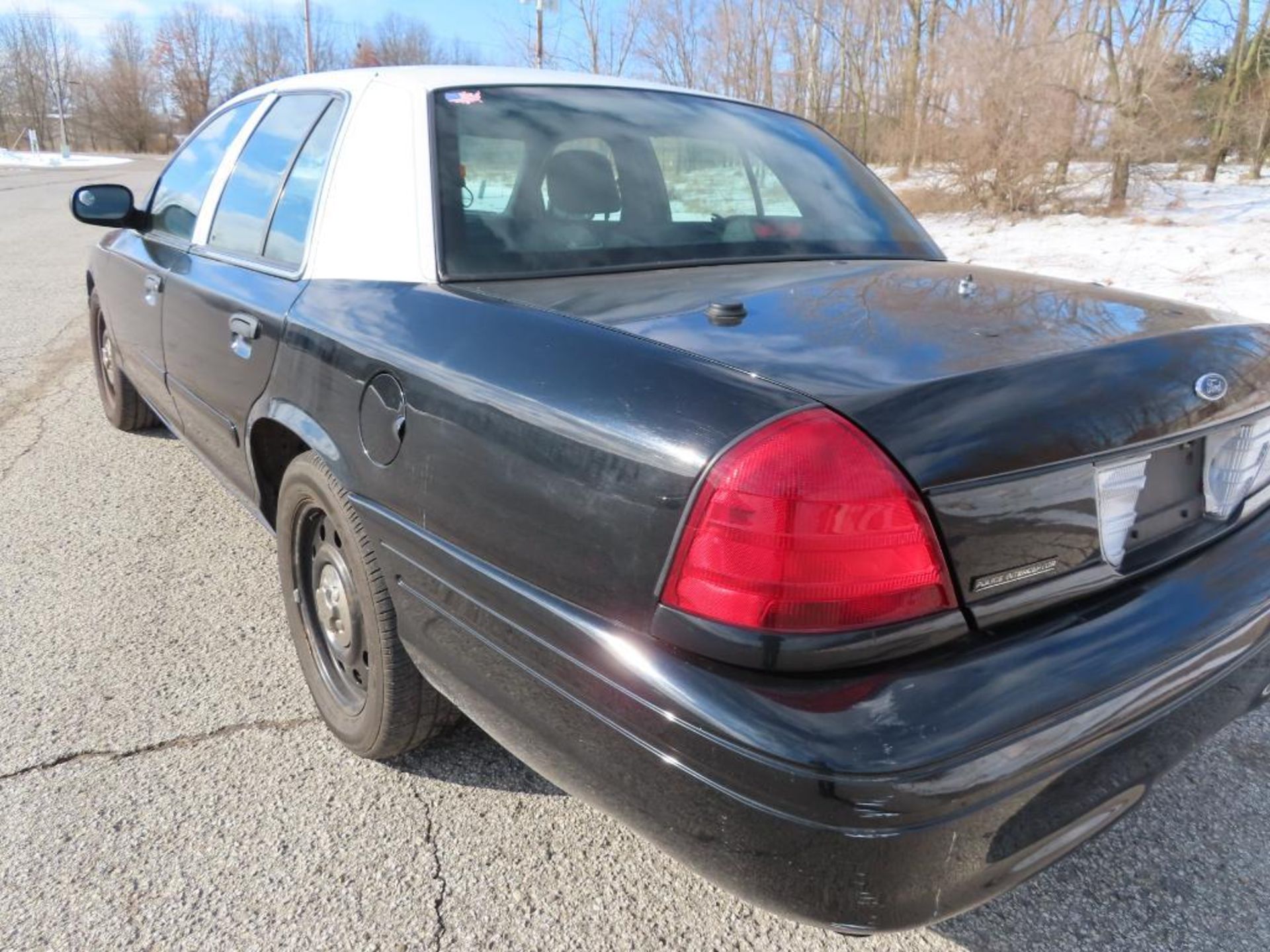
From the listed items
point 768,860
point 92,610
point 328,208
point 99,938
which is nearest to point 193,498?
point 92,610

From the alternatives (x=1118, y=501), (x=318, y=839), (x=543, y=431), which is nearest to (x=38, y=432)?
(x=318, y=839)

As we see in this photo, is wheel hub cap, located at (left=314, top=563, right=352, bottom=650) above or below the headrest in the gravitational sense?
below

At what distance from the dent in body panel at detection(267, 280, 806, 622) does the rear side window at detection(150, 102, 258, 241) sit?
175cm

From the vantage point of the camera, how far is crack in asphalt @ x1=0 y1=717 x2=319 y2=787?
2436mm

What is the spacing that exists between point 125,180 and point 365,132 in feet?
106

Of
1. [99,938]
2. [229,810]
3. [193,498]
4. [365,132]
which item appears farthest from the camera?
[193,498]

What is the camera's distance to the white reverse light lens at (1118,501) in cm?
163

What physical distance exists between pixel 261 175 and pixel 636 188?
1291mm

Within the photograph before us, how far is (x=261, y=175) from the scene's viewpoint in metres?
3.06

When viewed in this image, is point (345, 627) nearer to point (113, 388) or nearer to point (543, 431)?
point (543, 431)

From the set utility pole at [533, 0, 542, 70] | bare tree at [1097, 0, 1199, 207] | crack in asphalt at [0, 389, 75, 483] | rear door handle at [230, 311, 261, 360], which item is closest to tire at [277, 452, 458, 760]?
rear door handle at [230, 311, 261, 360]

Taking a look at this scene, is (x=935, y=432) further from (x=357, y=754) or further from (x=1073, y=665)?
(x=357, y=754)

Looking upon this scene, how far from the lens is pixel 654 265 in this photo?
2355 millimetres

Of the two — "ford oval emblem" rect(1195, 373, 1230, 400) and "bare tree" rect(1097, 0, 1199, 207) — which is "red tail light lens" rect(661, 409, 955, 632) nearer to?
"ford oval emblem" rect(1195, 373, 1230, 400)
